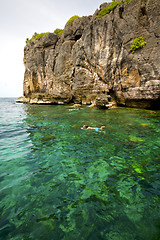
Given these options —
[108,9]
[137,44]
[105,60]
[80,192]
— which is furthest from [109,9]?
[80,192]

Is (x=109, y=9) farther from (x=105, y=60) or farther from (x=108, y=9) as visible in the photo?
(x=105, y=60)

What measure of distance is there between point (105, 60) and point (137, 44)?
6.66 m

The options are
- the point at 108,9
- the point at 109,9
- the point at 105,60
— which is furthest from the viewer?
the point at 105,60

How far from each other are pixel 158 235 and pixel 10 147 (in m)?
6.86

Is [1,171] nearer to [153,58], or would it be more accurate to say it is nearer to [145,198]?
[145,198]

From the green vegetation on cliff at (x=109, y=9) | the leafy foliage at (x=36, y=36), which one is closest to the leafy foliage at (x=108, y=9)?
the green vegetation on cliff at (x=109, y=9)

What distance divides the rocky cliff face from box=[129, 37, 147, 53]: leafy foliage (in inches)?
22.2

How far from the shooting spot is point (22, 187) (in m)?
3.69

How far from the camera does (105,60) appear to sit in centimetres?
2489

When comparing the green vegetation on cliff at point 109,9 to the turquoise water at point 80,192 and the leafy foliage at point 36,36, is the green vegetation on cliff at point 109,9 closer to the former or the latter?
the leafy foliage at point 36,36

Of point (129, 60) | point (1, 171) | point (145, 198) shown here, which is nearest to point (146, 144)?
point (145, 198)

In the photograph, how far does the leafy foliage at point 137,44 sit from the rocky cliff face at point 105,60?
0.56 meters

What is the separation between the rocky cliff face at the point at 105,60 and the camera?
18.7m

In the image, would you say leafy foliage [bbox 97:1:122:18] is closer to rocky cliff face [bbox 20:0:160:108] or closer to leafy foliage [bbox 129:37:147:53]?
rocky cliff face [bbox 20:0:160:108]
